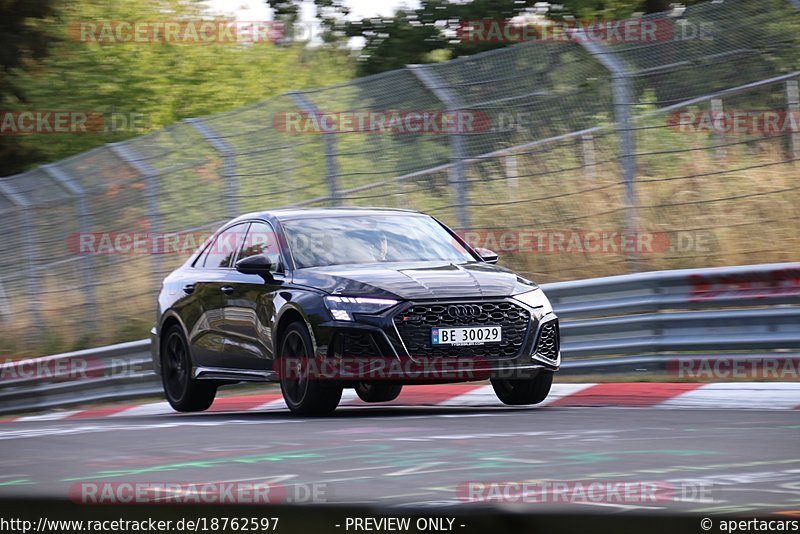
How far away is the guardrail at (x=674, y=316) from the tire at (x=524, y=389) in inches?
60.7

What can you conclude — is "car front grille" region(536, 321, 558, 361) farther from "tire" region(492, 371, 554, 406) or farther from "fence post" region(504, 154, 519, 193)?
"fence post" region(504, 154, 519, 193)

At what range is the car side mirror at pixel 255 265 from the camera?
10.0 m

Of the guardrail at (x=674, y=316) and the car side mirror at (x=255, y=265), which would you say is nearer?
the car side mirror at (x=255, y=265)

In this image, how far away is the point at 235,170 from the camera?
1577cm

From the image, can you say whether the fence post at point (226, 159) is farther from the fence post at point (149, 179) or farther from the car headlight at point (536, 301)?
the car headlight at point (536, 301)

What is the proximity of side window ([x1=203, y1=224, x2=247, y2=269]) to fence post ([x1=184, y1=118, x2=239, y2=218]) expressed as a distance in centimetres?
426

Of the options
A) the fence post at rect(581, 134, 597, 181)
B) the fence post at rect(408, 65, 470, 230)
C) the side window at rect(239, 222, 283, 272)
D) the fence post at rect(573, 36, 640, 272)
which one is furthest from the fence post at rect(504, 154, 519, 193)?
the side window at rect(239, 222, 283, 272)

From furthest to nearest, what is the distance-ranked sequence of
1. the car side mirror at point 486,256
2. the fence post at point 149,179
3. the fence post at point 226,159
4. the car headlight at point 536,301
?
the fence post at point 149,179 → the fence post at point 226,159 → the car side mirror at point 486,256 → the car headlight at point 536,301

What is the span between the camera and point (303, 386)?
959 cm

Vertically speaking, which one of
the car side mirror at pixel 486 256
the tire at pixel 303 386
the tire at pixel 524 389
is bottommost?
the tire at pixel 524 389

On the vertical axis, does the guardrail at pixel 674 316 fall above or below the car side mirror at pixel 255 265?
below

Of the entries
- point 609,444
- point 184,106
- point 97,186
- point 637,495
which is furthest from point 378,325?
point 184,106

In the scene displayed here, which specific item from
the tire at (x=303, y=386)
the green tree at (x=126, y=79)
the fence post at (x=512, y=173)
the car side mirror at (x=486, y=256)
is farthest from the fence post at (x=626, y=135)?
the green tree at (x=126, y=79)

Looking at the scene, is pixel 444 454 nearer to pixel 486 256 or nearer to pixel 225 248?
pixel 486 256
